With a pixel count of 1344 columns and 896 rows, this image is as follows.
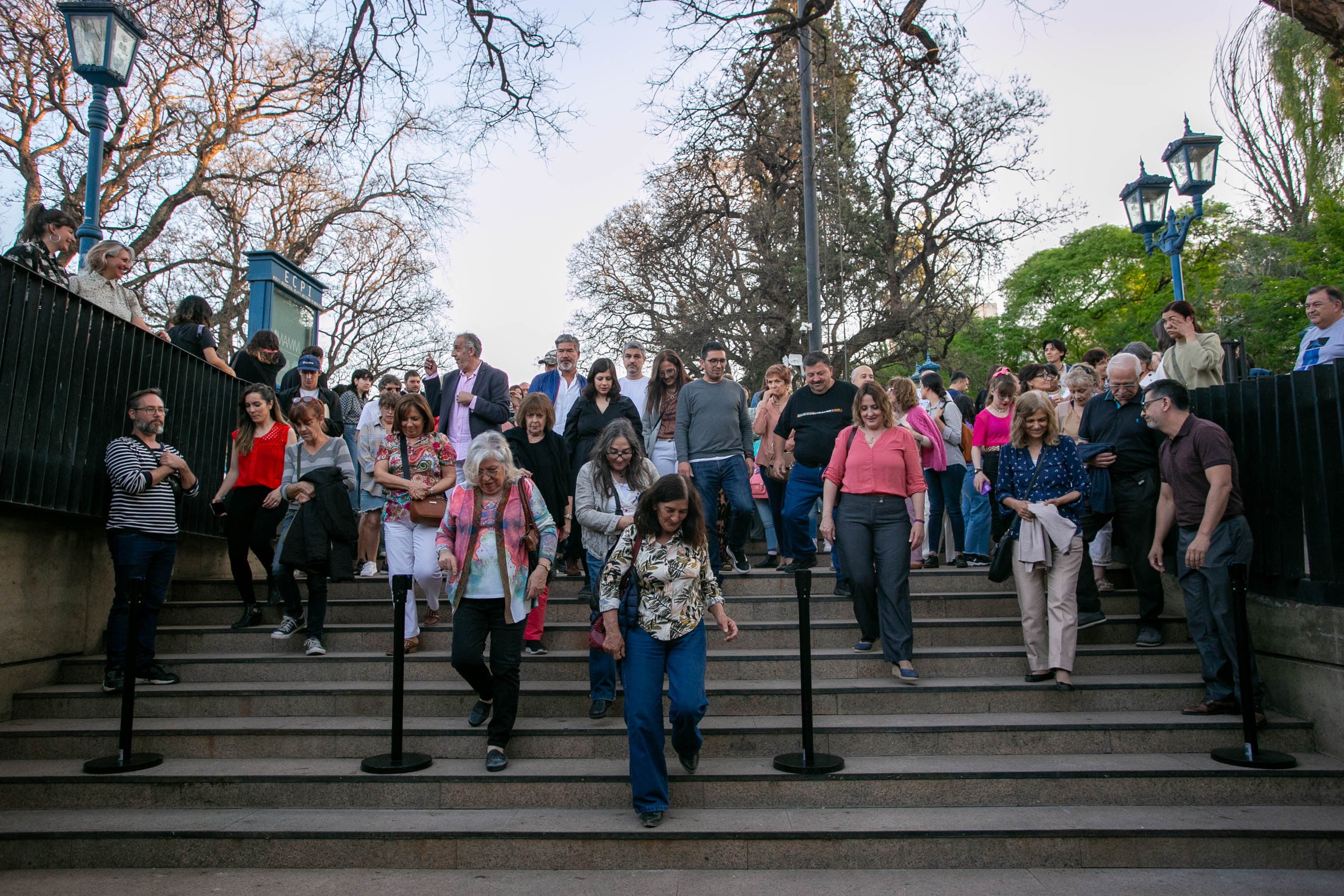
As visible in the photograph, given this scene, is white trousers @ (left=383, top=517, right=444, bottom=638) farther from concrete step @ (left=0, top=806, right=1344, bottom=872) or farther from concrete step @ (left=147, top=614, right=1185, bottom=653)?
concrete step @ (left=0, top=806, right=1344, bottom=872)

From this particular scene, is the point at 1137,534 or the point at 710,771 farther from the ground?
the point at 1137,534

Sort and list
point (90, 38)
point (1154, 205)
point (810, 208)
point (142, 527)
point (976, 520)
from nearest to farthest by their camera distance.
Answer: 1. point (142, 527)
2. point (90, 38)
3. point (976, 520)
4. point (1154, 205)
5. point (810, 208)

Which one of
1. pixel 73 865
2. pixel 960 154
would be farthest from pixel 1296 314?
pixel 73 865

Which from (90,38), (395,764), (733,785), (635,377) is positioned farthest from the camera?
A: (635,377)

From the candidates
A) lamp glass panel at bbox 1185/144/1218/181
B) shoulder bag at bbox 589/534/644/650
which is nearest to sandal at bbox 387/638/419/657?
shoulder bag at bbox 589/534/644/650

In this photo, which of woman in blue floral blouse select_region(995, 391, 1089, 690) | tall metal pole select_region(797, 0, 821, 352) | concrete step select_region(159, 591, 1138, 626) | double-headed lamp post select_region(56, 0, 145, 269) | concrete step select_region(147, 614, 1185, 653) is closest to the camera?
woman in blue floral blouse select_region(995, 391, 1089, 690)

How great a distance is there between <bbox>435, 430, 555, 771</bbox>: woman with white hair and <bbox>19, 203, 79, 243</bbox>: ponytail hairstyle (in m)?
3.92

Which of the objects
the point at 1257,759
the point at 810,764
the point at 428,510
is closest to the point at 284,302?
the point at 428,510

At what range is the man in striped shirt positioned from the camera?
20.1 ft

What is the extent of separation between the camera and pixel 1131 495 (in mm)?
6523

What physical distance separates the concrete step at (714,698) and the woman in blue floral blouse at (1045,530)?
0.86 feet

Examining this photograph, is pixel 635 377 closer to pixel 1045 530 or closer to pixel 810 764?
pixel 1045 530

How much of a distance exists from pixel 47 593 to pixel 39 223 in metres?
2.79

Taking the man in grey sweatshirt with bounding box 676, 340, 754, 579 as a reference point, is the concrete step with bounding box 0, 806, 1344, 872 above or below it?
below
